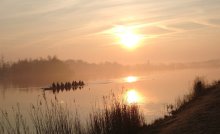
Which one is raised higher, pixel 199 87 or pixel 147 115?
pixel 199 87

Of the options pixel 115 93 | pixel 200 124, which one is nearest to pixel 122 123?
pixel 200 124

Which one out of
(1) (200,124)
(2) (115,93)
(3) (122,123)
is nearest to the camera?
(1) (200,124)

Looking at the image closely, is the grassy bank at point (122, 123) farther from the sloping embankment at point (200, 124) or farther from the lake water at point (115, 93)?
the lake water at point (115, 93)

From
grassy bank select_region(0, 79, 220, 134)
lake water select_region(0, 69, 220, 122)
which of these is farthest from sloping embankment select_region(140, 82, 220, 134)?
lake water select_region(0, 69, 220, 122)

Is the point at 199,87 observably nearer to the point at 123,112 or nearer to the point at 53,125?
the point at 123,112

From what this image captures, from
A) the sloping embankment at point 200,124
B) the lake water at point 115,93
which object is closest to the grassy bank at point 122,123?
the sloping embankment at point 200,124

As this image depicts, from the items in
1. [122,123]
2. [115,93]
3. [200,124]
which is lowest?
[115,93]

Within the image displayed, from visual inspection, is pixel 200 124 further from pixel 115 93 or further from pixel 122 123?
pixel 115 93

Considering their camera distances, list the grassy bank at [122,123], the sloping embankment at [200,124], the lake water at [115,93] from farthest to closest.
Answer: the lake water at [115,93] → the grassy bank at [122,123] → the sloping embankment at [200,124]

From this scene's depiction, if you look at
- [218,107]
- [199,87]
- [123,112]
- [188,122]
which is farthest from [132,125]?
[199,87]

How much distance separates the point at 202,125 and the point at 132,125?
117 inches

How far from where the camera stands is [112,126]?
12578mm

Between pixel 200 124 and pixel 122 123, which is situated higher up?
pixel 200 124

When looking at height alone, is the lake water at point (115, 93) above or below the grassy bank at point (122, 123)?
below
